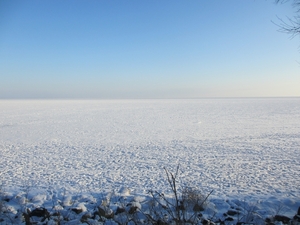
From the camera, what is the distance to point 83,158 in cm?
783

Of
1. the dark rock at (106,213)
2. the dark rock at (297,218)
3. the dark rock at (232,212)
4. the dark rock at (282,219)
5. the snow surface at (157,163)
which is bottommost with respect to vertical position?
the snow surface at (157,163)

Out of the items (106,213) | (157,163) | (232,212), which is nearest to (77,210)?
(106,213)

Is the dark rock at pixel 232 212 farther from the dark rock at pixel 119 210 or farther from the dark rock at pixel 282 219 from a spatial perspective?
the dark rock at pixel 119 210

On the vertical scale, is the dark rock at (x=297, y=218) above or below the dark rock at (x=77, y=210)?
below

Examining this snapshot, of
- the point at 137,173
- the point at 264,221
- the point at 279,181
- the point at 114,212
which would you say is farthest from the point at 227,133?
the point at 114,212

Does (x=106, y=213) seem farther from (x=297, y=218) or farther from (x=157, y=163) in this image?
(x=157, y=163)

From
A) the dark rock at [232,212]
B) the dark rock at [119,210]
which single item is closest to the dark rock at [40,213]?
the dark rock at [119,210]

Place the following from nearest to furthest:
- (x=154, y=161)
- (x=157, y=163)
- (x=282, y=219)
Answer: (x=282, y=219) < (x=157, y=163) < (x=154, y=161)

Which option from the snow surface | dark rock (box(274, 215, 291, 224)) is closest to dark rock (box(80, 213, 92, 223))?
the snow surface

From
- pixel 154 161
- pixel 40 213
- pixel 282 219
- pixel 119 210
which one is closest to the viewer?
pixel 282 219

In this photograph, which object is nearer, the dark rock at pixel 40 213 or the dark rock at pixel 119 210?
the dark rock at pixel 40 213

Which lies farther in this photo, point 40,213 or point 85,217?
point 40,213

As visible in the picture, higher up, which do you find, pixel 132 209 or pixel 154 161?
pixel 132 209

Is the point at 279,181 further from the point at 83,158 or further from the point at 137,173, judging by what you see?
the point at 83,158
